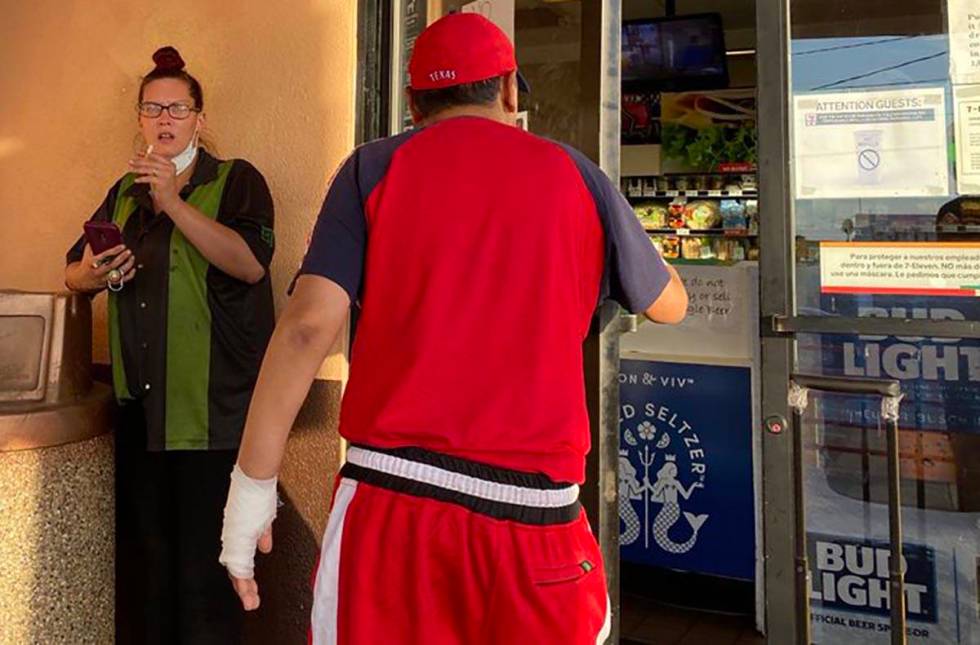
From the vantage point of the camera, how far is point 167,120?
2098 mm

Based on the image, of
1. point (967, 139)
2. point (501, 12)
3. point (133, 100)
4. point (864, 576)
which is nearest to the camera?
point (967, 139)

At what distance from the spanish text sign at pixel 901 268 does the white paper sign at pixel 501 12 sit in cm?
94

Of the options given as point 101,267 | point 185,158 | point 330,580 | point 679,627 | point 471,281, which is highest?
point 185,158

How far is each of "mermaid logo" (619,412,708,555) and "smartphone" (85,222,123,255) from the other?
6.93 ft

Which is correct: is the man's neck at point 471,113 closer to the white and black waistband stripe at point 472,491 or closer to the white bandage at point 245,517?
the white and black waistband stripe at point 472,491

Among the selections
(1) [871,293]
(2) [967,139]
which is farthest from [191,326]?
(2) [967,139]

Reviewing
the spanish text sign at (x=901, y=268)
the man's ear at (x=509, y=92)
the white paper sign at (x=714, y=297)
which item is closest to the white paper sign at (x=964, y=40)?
the spanish text sign at (x=901, y=268)

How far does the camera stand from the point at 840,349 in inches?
68.4

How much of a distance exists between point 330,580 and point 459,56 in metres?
0.89

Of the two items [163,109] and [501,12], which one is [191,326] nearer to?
[163,109]

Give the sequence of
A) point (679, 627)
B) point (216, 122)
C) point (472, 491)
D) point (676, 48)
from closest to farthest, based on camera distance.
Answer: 1. point (472, 491)
2. point (216, 122)
3. point (679, 627)
4. point (676, 48)

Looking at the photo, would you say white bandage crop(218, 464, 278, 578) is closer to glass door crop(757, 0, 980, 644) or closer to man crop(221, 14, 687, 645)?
man crop(221, 14, 687, 645)

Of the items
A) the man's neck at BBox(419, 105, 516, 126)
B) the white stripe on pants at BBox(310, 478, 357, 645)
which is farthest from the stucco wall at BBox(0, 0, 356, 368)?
the white stripe on pants at BBox(310, 478, 357, 645)

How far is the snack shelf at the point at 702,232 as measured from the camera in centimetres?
611
